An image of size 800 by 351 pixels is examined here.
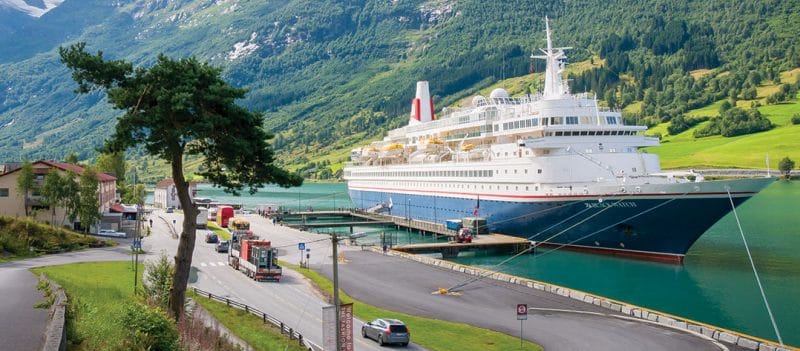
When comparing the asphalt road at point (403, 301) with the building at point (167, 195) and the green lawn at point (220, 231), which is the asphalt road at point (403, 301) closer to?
the green lawn at point (220, 231)

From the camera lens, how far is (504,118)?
199 ft

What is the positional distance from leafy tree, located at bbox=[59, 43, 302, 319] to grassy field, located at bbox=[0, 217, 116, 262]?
20.0 metres

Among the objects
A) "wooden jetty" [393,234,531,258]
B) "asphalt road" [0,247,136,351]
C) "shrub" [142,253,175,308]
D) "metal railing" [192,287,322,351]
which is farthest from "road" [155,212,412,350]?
"asphalt road" [0,247,136,351]

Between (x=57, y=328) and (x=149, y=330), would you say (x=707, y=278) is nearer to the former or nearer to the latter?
(x=149, y=330)

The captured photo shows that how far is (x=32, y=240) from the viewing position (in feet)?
143

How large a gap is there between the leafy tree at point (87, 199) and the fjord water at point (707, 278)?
30876mm

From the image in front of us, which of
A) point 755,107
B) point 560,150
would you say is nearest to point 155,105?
point 560,150

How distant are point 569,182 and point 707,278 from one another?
12968 mm

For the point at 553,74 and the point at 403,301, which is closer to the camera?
the point at 403,301

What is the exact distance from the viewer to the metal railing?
23.7 metres

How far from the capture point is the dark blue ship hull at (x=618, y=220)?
143ft

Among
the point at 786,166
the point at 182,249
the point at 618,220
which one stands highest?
the point at 786,166

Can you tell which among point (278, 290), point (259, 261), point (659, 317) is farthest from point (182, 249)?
point (659, 317)

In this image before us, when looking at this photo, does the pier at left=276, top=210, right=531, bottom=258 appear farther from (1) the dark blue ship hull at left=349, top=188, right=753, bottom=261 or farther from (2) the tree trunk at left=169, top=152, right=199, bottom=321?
(2) the tree trunk at left=169, top=152, right=199, bottom=321
